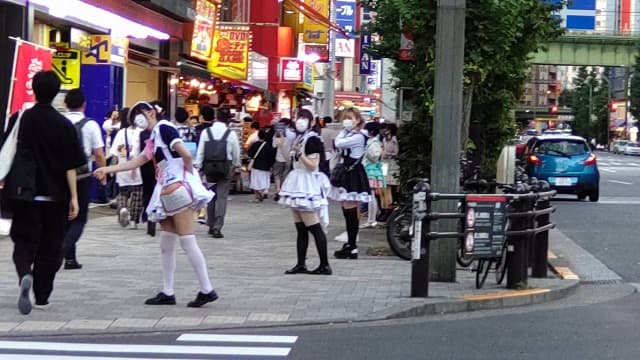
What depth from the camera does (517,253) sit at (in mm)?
9594

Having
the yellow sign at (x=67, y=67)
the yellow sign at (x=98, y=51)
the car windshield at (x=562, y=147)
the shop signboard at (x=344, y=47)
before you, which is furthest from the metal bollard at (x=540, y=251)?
the shop signboard at (x=344, y=47)

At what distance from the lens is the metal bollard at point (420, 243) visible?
28.7ft

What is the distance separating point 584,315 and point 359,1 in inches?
273

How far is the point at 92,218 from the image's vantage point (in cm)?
1603

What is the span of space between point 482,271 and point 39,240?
443 centimetres

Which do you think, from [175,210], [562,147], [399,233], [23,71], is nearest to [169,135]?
[175,210]

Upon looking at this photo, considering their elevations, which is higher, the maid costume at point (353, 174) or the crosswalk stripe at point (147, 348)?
the maid costume at point (353, 174)

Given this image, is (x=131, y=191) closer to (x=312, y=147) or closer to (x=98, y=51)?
(x=98, y=51)

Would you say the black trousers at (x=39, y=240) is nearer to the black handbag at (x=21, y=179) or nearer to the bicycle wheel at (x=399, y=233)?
the black handbag at (x=21, y=179)

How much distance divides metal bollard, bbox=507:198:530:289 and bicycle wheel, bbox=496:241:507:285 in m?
0.05

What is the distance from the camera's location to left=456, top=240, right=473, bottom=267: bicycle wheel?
9.96 meters

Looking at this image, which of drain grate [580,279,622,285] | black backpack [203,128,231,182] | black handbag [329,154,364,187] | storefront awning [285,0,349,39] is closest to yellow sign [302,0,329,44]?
storefront awning [285,0,349,39]

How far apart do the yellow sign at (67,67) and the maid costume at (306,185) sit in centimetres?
710

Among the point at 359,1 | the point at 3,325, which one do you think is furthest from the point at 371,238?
the point at 3,325
